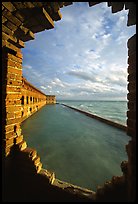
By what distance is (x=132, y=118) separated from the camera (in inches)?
69.4

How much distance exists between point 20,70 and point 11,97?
67 centimetres

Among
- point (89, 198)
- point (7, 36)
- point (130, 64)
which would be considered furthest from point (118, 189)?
point (7, 36)

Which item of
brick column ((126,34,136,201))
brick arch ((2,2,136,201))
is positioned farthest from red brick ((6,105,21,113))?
brick column ((126,34,136,201))

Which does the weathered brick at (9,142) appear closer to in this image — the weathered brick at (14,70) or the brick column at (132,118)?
the weathered brick at (14,70)

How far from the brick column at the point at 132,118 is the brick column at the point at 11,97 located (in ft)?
6.75

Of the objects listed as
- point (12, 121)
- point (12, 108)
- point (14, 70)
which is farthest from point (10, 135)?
point (14, 70)

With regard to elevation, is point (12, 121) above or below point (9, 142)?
above

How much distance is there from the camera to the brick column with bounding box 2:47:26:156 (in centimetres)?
219

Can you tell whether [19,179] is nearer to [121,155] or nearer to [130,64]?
[130,64]

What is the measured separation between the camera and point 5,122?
218 centimetres

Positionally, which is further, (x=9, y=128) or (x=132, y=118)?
(x=9, y=128)

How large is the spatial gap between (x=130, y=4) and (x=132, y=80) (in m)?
1.19

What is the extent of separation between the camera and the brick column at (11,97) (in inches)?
86.3

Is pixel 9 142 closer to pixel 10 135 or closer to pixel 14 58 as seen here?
pixel 10 135
